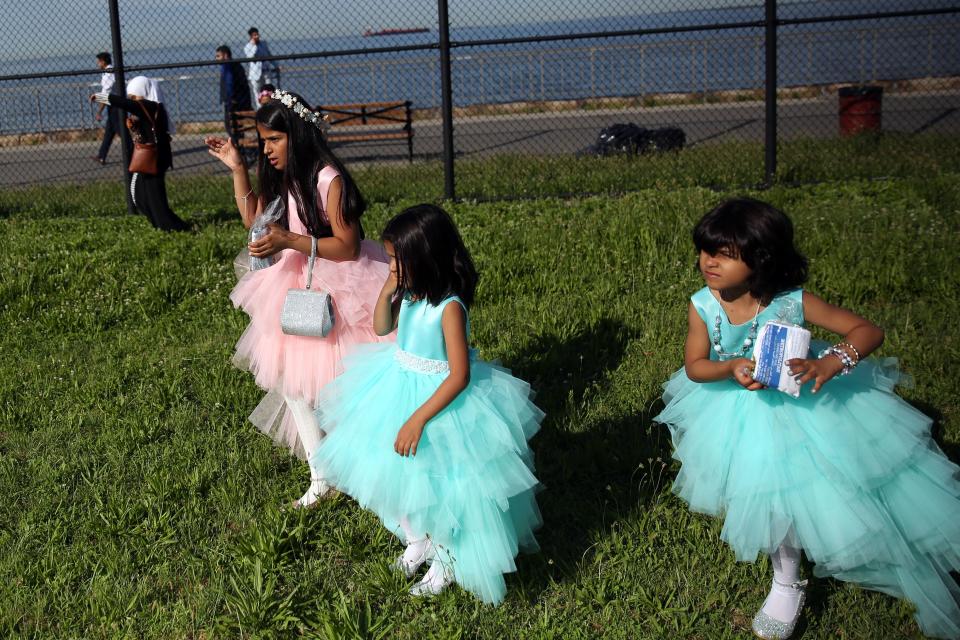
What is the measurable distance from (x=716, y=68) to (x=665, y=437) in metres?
17.1

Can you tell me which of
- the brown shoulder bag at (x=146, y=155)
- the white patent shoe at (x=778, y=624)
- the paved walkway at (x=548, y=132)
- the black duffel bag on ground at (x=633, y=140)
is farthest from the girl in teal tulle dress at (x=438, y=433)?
the paved walkway at (x=548, y=132)

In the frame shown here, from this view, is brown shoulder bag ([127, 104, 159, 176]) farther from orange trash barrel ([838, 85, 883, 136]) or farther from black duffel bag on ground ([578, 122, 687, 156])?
orange trash barrel ([838, 85, 883, 136])

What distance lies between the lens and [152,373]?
540cm

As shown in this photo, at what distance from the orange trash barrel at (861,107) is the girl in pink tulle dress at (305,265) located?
11.8 meters

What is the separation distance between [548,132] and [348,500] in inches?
539

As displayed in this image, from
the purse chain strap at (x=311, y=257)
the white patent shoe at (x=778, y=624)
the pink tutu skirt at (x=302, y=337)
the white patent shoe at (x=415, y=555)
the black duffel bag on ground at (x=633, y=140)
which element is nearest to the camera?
the white patent shoe at (x=778, y=624)

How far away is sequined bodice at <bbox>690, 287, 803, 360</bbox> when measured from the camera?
3.03m

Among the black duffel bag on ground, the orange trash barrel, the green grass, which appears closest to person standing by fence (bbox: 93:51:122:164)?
the green grass

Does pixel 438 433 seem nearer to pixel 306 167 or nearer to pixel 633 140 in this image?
pixel 306 167

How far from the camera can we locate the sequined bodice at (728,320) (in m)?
3.03

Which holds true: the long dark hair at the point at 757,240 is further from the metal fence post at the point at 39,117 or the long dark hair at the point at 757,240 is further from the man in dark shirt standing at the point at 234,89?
the metal fence post at the point at 39,117

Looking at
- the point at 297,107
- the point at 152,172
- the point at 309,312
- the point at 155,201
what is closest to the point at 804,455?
the point at 309,312

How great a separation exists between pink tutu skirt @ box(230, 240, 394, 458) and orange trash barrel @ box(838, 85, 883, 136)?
11.7 metres

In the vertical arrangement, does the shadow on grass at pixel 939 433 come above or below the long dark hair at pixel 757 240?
below
